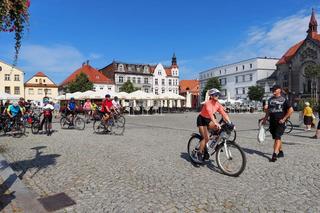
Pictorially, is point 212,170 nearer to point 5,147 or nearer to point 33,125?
point 5,147

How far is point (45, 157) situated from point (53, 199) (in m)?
3.81

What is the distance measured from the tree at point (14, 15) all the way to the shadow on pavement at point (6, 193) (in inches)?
94.3

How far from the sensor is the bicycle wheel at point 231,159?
19.9ft

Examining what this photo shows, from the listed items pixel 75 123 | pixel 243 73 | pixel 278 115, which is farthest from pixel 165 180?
pixel 243 73

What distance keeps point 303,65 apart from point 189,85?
4480cm

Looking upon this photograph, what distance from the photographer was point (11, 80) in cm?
6844

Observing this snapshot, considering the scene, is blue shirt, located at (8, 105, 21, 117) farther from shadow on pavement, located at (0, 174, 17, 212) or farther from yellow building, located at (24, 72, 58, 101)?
yellow building, located at (24, 72, 58, 101)

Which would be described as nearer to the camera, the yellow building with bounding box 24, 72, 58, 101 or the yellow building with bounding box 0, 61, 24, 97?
the yellow building with bounding box 0, 61, 24, 97

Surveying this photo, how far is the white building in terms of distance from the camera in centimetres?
8581

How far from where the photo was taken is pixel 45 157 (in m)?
8.36

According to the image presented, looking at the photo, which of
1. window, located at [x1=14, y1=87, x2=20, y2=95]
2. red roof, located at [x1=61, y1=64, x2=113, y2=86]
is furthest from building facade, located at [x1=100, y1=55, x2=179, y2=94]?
window, located at [x1=14, y1=87, x2=20, y2=95]

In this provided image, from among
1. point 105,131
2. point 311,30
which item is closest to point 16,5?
point 105,131

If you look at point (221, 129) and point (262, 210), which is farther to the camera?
point (221, 129)

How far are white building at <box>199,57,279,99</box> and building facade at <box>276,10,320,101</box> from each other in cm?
780
